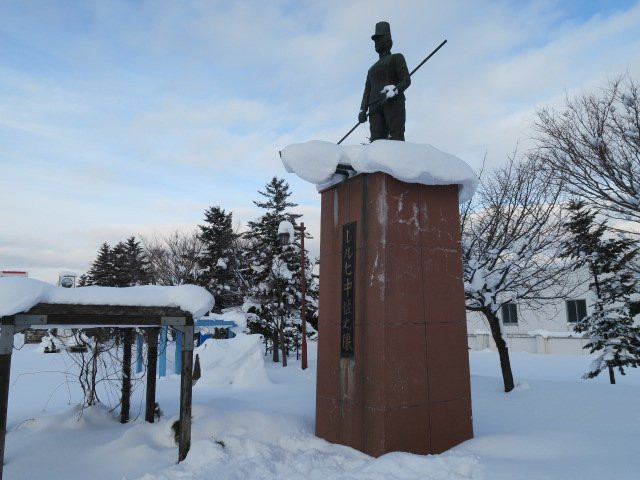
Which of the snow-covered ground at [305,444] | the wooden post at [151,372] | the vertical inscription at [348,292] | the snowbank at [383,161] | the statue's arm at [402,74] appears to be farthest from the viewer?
the wooden post at [151,372]

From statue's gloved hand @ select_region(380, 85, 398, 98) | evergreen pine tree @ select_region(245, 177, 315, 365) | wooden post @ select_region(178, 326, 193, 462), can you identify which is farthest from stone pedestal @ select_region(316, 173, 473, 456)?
evergreen pine tree @ select_region(245, 177, 315, 365)

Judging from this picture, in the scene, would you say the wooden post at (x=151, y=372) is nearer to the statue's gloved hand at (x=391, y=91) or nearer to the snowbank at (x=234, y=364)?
the snowbank at (x=234, y=364)

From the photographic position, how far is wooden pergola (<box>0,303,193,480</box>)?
5320mm

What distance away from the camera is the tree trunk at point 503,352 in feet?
35.2

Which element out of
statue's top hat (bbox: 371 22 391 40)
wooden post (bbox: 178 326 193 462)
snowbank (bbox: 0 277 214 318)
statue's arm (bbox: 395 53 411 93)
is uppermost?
statue's top hat (bbox: 371 22 391 40)

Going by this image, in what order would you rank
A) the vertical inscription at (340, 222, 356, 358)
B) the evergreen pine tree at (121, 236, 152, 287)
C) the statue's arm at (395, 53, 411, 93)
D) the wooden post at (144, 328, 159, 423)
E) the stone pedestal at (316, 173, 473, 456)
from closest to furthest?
the stone pedestal at (316, 173, 473, 456), the vertical inscription at (340, 222, 356, 358), the statue's arm at (395, 53, 411, 93), the wooden post at (144, 328, 159, 423), the evergreen pine tree at (121, 236, 152, 287)

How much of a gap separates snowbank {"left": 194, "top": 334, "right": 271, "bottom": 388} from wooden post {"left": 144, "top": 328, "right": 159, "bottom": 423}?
5449 mm

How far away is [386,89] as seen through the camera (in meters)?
7.38

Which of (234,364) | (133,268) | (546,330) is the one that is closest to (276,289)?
(234,364)

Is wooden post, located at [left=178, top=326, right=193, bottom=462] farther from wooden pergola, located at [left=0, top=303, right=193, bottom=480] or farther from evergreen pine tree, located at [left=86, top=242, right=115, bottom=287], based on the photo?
evergreen pine tree, located at [left=86, top=242, right=115, bottom=287]

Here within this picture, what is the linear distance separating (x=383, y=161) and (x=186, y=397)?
440cm

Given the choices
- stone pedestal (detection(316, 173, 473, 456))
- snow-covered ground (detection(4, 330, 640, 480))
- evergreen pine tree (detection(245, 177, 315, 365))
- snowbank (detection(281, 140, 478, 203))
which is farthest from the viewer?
evergreen pine tree (detection(245, 177, 315, 365))

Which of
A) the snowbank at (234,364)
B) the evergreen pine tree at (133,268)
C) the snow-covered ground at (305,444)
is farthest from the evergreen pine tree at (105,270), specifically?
the snow-covered ground at (305,444)

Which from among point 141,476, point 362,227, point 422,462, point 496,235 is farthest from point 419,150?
point 496,235
